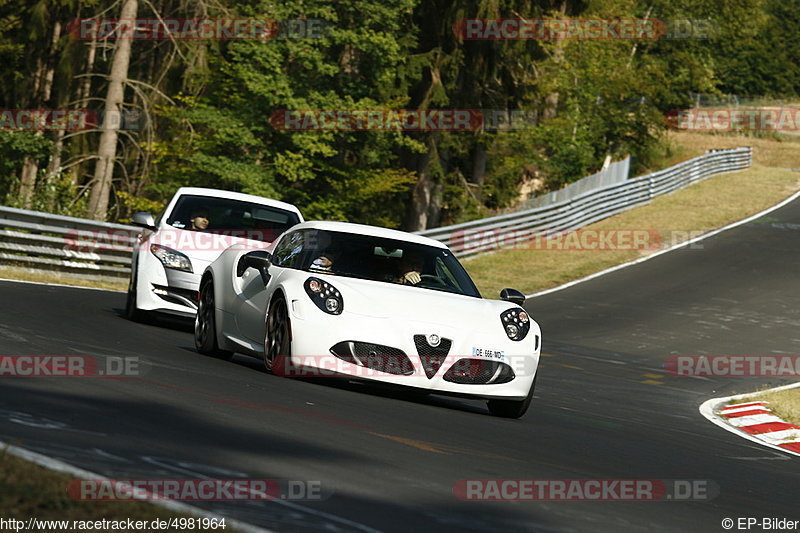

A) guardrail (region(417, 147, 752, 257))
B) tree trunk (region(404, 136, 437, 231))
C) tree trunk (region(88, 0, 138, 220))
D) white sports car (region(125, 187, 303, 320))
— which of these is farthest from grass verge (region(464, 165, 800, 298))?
white sports car (region(125, 187, 303, 320))

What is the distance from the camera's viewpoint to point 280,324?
35.0 ft

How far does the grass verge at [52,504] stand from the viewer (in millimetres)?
4809

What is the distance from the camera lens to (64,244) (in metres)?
23.9

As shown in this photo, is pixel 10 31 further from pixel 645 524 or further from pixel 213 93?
pixel 645 524

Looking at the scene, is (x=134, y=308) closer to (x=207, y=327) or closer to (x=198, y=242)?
(x=198, y=242)

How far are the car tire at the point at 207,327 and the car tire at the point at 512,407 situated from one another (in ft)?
9.52

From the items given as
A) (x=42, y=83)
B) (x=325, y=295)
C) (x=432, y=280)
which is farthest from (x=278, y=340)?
(x=42, y=83)

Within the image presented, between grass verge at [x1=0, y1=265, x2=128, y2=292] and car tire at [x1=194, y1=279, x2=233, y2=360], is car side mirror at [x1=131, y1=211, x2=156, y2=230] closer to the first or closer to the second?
car tire at [x1=194, y1=279, x2=233, y2=360]

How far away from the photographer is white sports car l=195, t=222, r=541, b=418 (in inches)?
400

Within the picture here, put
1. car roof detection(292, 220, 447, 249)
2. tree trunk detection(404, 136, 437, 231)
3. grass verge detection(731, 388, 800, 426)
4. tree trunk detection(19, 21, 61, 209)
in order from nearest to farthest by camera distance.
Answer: car roof detection(292, 220, 447, 249) < grass verge detection(731, 388, 800, 426) < tree trunk detection(404, 136, 437, 231) < tree trunk detection(19, 21, 61, 209)

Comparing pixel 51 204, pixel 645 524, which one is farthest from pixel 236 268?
pixel 51 204

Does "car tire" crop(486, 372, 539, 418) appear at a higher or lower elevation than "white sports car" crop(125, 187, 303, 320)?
lower

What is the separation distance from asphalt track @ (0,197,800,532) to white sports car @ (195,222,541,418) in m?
0.26

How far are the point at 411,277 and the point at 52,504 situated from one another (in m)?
6.56
